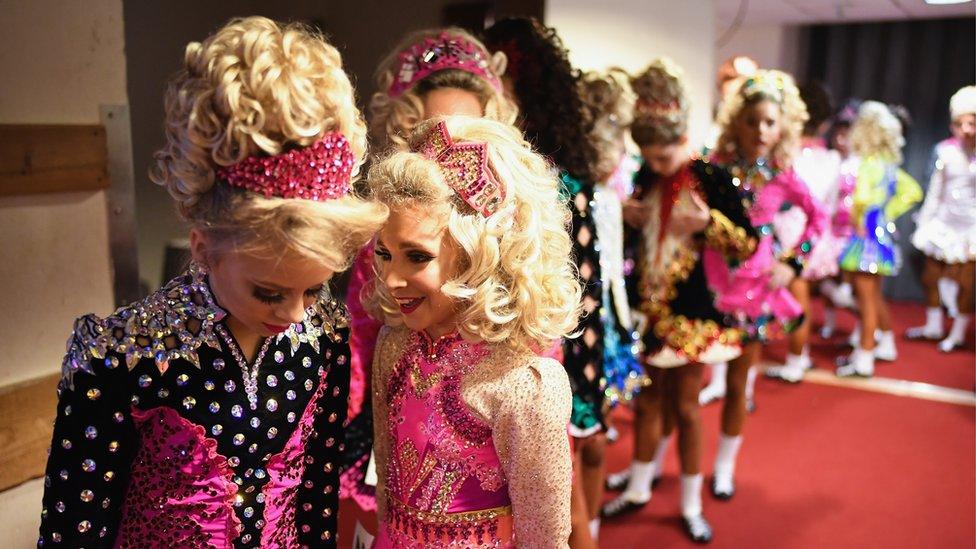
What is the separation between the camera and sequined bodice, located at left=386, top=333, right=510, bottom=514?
1384 mm

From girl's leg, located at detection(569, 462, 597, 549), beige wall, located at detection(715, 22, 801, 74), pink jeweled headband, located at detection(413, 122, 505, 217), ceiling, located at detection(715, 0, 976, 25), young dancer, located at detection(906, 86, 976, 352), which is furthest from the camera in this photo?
beige wall, located at detection(715, 22, 801, 74)

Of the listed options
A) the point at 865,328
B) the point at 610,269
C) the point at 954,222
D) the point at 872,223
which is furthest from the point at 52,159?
the point at 954,222

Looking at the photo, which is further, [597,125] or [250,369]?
[597,125]

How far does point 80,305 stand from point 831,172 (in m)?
4.72

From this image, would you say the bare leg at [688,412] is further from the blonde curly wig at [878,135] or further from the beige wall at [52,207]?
the blonde curly wig at [878,135]

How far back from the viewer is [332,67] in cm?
111

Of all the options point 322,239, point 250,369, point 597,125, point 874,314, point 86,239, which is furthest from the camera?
point 874,314

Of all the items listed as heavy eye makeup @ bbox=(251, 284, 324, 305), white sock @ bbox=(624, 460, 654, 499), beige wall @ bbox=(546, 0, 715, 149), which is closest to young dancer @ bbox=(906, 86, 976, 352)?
beige wall @ bbox=(546, 0, 715, 149)

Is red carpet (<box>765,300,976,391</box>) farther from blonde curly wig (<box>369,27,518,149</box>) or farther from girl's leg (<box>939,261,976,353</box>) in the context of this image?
blonde curly wig (<box>369,27,518,149</box>)

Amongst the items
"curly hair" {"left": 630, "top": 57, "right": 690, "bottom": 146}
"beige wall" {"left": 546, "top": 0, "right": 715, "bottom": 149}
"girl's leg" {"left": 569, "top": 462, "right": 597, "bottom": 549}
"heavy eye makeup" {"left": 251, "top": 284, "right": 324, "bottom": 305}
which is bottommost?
"girl's leg" {"left": 569, "top": 462, "right": 597, "bottom": 549}

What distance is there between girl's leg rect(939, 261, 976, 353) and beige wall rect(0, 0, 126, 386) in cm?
536

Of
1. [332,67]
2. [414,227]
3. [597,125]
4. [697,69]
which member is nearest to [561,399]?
[414,227]

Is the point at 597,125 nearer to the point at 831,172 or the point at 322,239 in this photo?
the point at 322,239

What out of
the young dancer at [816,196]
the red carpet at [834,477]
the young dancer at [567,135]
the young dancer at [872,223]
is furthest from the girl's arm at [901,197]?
the young dancer at [567,135]
